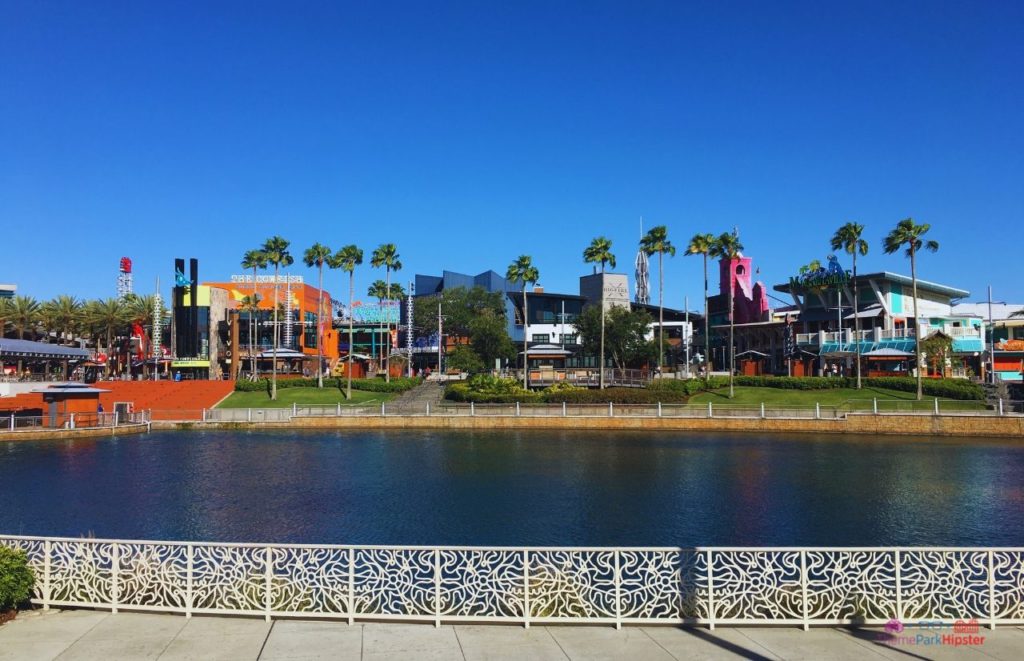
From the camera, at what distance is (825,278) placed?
232ft

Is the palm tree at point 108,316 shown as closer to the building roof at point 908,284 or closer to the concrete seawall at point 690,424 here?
the concrete seawall at point 690,424

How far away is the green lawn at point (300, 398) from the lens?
196 feet

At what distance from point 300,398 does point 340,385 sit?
472cm

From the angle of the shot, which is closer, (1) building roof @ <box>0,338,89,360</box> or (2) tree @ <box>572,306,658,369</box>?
(1) building roof @ <box>0,338,89,360</box>

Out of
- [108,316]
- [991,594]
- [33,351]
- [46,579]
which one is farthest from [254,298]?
[991,594]

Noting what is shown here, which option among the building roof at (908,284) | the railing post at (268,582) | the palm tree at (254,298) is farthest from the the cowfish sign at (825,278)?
the railing post at (268,582)

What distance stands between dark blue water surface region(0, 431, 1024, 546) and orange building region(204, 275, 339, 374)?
48349mm

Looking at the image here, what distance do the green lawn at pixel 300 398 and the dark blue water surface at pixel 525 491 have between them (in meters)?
17.1

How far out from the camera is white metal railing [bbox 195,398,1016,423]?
4738cm

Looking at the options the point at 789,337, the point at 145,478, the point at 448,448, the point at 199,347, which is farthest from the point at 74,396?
the point at 789,337

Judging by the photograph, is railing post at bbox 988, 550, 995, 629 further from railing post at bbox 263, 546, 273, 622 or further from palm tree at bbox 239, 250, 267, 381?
palm tree at bbox 239, 250, 267, 381

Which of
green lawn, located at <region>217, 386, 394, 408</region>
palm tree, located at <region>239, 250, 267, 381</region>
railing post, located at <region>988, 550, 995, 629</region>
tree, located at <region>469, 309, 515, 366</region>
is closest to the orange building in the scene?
palm tree, located at <region>239, 250, 267, 381</region>

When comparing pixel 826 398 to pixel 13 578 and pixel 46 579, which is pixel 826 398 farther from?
pixel 13 578

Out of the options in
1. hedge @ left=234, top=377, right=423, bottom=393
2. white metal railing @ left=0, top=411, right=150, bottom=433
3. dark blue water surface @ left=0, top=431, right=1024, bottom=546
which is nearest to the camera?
dark blue water surface @ left=0, top=431, right=1024, bottom=546
